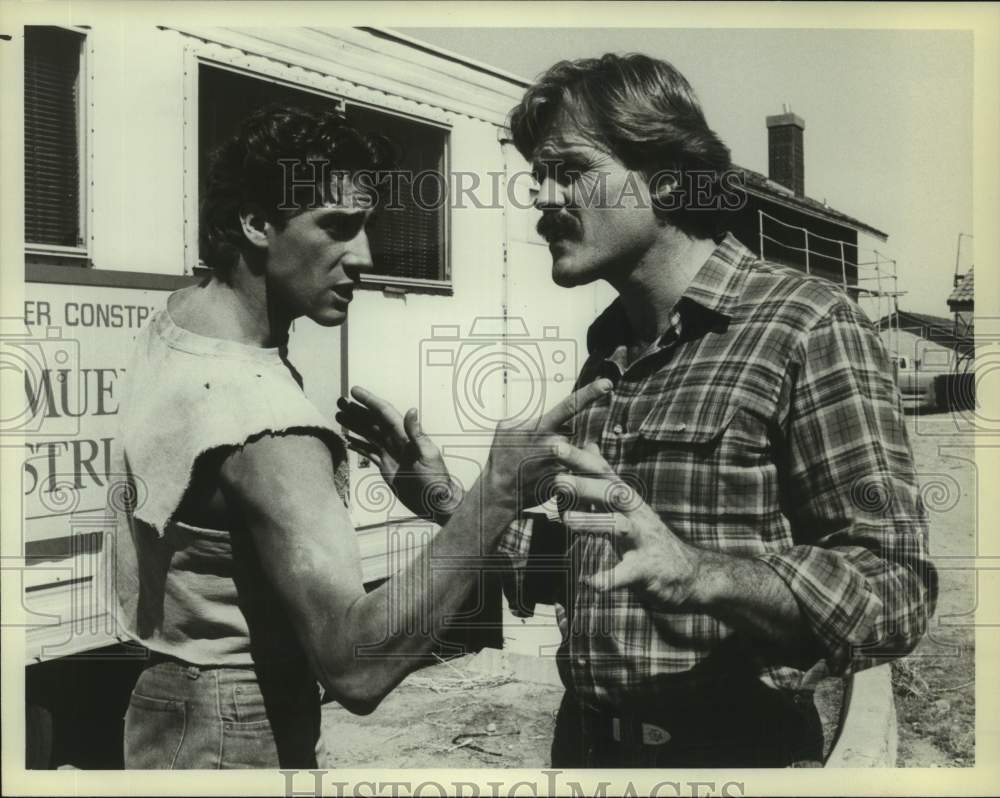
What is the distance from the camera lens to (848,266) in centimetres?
327

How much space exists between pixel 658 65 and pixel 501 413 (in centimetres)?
123

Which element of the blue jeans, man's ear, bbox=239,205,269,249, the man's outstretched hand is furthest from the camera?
man's ear, bbox=239,205,269,249

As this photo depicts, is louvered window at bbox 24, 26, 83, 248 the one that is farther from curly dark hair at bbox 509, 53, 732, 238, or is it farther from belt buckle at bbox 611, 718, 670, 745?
belt buckle at bbox 611, 718, 670, 745

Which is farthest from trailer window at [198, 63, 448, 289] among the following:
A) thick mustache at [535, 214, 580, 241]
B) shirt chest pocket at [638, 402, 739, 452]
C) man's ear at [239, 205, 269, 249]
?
shirt chest pocket at [638, 402, 739, 452]

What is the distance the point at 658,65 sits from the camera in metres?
3.11

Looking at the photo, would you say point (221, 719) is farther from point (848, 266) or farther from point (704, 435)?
point (848, 266)

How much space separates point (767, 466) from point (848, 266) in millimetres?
1077

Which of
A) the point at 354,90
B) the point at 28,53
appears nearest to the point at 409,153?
the point at 354,90

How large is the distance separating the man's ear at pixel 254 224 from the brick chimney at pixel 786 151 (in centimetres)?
172

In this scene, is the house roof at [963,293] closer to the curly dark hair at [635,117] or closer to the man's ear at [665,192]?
the curly dark hair at [635,117]

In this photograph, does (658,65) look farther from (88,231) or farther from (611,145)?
(88,231)

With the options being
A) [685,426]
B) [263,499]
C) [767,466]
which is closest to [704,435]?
[685,426]

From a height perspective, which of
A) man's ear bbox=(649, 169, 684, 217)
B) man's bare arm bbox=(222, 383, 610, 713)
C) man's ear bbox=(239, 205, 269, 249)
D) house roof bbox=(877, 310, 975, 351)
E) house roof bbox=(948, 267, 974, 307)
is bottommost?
man's bare arm bbox=(222, 383, 610, 713)

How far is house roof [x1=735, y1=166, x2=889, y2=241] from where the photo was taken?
330cm
